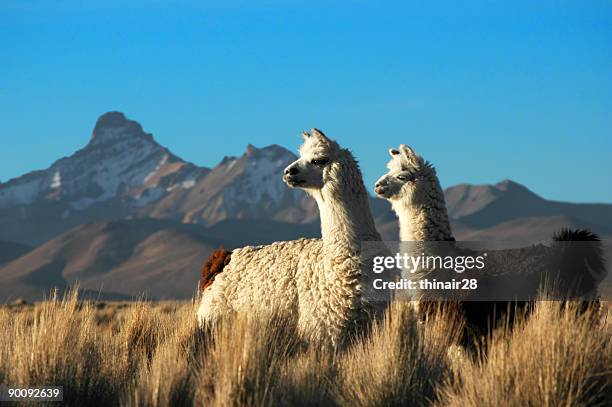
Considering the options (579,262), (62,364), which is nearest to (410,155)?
(579,262)

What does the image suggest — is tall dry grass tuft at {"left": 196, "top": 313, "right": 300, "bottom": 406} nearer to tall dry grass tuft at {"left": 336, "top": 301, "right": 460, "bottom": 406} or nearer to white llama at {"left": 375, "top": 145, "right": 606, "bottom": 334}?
tall dry grass tuft at {"left": 336, "top": 301, "right": 460, "bottom": 406}

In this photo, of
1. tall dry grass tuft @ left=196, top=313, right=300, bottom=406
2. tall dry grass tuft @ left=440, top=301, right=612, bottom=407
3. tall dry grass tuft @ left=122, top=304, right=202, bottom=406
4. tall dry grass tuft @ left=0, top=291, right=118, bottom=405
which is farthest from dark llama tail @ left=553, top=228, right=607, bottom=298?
tall dry grass tuft @ left=0, top=291, right=118, bottom=405

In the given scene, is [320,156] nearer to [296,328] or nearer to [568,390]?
[296,328]

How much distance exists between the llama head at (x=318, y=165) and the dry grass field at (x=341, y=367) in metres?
1.28

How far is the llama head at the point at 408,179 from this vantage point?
8.38m

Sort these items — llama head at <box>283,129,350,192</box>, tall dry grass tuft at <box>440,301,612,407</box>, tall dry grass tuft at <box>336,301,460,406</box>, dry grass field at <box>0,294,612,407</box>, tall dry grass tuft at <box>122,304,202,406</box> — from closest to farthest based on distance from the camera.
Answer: tall dry grass tuft at <box>440,301,612,407</box>
dry grass field at <box>0,294,612,407</box>
tall dry grass tuft at <box>122,304,202,406</box>
tall dry grass tuft at <box>336,301,460,406</box>
llama head at <box>283,129,350,192</box>

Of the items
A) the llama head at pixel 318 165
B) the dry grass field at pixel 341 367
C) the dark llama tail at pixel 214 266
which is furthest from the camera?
the dark llama tail at pixel 214 266

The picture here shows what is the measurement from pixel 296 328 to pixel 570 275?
2.43m

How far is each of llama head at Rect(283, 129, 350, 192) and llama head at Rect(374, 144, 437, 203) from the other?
17.2 inches

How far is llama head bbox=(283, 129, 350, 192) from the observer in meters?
8.16

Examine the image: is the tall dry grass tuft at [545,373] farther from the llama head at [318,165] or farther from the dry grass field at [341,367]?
the llama head at [318,165]

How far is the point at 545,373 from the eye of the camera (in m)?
5.71

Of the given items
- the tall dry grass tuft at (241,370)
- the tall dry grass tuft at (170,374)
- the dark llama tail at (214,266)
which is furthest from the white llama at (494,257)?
the dark llama tail at (214,266)

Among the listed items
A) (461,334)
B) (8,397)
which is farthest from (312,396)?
(8,397)
